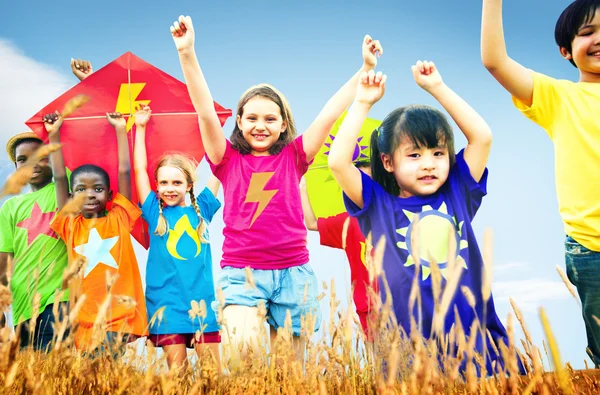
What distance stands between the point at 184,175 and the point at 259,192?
1104 millimetres

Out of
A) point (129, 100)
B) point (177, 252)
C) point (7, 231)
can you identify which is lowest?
point (177, 252)

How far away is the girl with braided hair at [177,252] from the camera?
13.9ft

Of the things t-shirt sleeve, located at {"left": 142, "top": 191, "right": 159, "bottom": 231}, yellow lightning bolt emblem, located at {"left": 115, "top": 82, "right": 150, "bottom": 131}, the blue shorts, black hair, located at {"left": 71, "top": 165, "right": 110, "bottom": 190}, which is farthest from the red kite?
the blue shorts

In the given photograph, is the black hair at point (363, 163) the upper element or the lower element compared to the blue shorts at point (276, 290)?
upper

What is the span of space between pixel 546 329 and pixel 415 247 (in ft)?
1.43

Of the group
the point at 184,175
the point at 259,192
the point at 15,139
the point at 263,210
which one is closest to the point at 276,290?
the point at 263,210

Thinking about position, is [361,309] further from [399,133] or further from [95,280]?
[95,280]

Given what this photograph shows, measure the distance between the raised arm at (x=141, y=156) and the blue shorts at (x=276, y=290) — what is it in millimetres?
1458

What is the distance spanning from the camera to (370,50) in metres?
3.56

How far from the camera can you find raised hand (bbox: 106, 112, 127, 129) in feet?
16.9

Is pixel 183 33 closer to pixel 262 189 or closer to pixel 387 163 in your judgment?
pixel 262 189

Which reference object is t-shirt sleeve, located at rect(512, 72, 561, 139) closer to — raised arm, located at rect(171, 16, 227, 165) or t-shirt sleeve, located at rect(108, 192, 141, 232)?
raised arm, located at rect(171, 16, 227, 165)

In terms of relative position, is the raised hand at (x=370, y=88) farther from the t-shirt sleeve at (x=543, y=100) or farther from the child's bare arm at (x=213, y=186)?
the child's bare arm at (x=213, y=186)

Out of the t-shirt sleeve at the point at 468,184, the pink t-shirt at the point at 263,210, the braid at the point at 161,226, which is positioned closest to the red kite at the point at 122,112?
the braid at the point at 161,226
